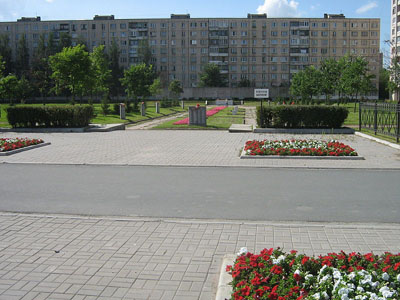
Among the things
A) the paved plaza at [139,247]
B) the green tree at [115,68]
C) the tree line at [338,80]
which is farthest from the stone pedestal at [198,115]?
the green tree at [115,68]

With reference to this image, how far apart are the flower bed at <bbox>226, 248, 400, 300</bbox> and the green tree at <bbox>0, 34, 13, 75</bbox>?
4184 inches

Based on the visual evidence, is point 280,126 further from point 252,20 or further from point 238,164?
point 252,20

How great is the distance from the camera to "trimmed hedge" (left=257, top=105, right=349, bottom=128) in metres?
20.9

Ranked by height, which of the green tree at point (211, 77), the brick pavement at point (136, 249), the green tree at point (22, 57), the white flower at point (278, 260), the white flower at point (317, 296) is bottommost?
the brick pavement at point (136, 249)

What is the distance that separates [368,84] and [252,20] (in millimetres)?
59809

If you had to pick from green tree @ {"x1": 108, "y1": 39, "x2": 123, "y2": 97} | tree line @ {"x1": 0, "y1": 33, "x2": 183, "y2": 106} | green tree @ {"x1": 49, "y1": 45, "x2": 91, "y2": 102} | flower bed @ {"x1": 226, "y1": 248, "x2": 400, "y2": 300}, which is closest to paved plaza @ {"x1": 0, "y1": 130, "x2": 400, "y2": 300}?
flower bed @ {"x1": 226, "y1": 248, "x2": 400, "y2": 300}

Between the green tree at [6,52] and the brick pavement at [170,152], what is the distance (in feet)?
297

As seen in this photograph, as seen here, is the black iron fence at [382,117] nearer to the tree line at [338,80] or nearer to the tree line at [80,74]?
the tree line at [80,74]

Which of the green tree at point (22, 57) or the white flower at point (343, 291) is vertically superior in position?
the green tree at point (22, 57)

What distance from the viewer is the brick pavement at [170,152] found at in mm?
12156

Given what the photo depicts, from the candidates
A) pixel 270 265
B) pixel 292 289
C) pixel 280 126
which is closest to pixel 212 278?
pixel 270 265

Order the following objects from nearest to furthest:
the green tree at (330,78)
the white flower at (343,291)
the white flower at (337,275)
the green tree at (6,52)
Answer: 1. the white flower at (343,291)
2. the white flower at (337,275)
3. the green tree at (330,78)
4. the green tree at (6,52)

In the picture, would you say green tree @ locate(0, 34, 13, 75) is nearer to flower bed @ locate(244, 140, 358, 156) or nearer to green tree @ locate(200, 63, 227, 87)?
green tree @ locate(200, 63, 227, 87)

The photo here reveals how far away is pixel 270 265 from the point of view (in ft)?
14.1
